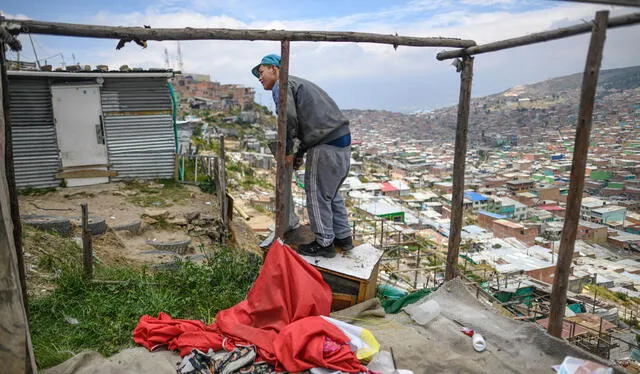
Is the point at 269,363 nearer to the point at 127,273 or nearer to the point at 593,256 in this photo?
the point at 127,273

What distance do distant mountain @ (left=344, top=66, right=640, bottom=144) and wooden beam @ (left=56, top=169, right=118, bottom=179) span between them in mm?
10152

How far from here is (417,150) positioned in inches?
2413

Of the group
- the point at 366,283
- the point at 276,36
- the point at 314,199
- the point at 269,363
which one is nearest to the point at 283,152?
the point at 314,199

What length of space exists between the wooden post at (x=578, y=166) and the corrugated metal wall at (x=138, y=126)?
1000cm

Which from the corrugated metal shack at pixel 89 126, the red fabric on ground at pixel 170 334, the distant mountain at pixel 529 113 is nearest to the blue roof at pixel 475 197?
the distant mountain at pixel 529 113

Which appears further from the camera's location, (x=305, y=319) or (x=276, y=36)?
(x=276, y=36)

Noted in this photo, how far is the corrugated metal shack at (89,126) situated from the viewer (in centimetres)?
967

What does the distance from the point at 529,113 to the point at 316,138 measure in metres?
48.2

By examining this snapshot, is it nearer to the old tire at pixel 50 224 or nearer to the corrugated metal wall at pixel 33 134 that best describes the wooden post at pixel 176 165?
the corrugated metal wall at pixel 33 134

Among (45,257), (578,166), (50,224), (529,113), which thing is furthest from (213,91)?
(578,166)

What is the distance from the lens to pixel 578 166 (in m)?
2.54

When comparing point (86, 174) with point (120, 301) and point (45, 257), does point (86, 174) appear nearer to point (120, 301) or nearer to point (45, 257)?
point (45, 257)

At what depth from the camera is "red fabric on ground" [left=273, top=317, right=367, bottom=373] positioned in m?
2.55

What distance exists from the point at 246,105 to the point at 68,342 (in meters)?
44.1
